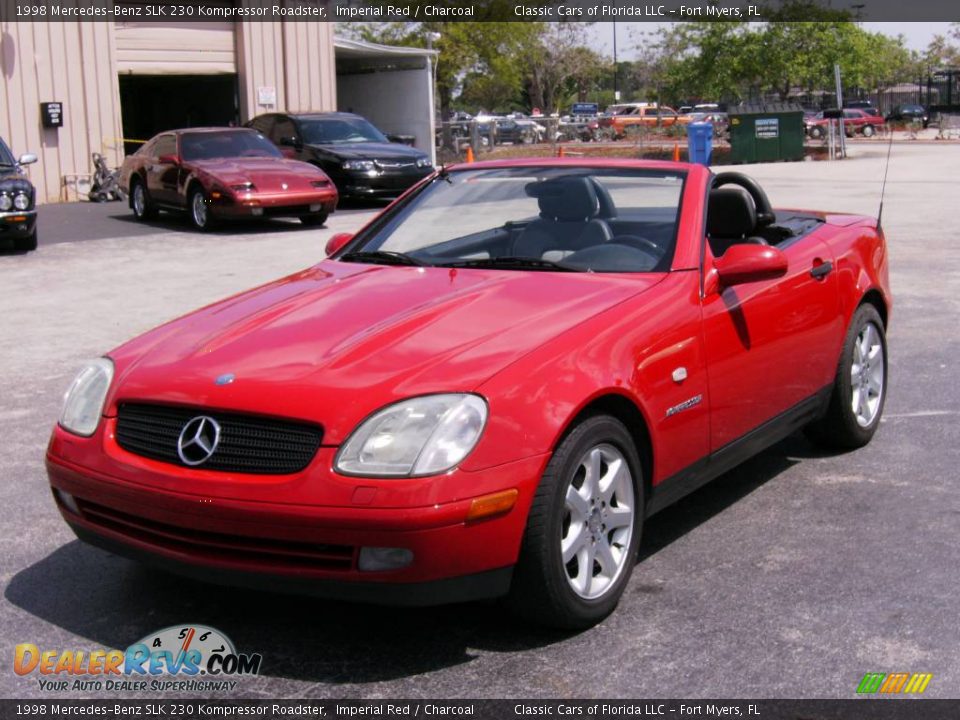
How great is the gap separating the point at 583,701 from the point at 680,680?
316 millimetres

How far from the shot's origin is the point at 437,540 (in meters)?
3.47

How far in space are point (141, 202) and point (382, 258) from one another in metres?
14.9

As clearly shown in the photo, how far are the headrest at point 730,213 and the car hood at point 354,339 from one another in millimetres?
876

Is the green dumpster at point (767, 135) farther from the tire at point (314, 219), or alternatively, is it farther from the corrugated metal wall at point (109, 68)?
the tire at point (314, 219)

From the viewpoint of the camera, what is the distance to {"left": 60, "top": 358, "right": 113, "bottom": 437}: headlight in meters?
4.07

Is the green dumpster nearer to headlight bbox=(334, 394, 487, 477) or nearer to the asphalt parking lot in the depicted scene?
A: the asphalt parking lot

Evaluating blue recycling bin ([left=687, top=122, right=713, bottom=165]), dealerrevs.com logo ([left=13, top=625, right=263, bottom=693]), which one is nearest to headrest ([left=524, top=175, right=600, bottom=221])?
dealerrevs.com logo ([left=13, top=625, right=263, bottom=693])

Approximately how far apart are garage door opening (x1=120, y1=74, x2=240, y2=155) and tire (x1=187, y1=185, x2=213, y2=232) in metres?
11.4

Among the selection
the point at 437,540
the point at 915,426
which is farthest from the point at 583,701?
the point at 915,426

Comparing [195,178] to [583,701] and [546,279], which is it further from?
[583,701]

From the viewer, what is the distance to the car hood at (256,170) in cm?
1697

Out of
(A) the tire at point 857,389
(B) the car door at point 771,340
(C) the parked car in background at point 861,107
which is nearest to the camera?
(B) the car door at point 771,340

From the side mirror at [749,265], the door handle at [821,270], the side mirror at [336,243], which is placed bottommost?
the door handle at [821,270]

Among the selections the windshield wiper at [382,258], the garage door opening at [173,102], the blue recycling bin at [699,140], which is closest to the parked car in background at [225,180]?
the garage door opening at [173,102]
